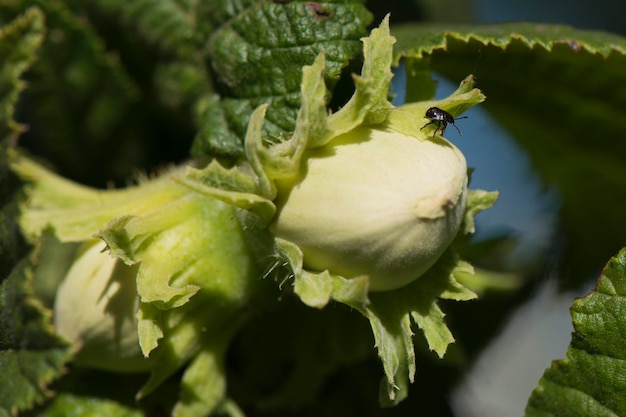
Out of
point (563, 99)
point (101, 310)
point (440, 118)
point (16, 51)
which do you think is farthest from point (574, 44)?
point (16, 51)

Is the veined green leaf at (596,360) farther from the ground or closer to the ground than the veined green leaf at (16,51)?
closer to the ground

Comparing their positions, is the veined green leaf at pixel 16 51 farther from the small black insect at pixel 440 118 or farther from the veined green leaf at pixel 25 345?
the small black insect at pixel 440 118

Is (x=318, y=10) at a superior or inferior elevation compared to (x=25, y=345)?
superior

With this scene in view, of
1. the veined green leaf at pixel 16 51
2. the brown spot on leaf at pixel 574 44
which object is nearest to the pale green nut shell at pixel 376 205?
the brown spot on leaf at pixel 574 44

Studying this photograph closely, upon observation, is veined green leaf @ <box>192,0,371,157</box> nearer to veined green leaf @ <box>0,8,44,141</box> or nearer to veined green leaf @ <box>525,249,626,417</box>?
veined green leaf @ <box>0,8,44,141</box>

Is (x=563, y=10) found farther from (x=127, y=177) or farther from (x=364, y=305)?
(x=364, y=305)

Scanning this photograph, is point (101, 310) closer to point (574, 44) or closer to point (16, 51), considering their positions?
point (16, 51)

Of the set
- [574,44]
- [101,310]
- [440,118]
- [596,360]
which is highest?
[440,118]
